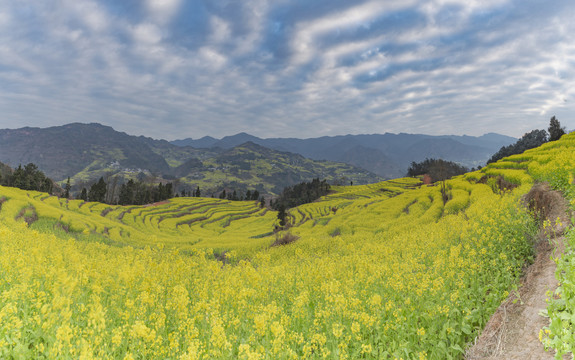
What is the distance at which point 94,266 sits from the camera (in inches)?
402

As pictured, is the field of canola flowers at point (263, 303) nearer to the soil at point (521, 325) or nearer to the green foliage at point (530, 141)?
the soil at point (521, 325)

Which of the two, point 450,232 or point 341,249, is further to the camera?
point 341,249

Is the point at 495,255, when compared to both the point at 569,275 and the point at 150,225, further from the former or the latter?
the point at 150,225

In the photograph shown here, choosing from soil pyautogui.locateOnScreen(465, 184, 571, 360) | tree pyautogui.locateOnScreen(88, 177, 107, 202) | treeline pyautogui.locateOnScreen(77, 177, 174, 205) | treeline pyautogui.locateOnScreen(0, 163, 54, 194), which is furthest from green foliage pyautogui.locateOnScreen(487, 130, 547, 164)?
treeline pyautogui.locateOnScreen(0, 163, 54, 194)

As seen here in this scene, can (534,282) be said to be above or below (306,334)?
above

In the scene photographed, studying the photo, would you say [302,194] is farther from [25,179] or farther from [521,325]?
[521,325]

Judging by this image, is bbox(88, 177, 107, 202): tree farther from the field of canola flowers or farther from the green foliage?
the green foliage

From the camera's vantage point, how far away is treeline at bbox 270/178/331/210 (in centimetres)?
13550

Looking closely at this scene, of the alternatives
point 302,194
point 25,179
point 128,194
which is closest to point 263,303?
point 25,179

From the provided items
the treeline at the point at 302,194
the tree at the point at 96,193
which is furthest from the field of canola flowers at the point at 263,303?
the tree at the point at 96,193

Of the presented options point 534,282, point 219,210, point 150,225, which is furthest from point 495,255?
point 219,210

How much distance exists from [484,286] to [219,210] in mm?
105613

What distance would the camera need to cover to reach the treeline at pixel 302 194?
445 feet

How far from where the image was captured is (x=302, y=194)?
5861 inches
